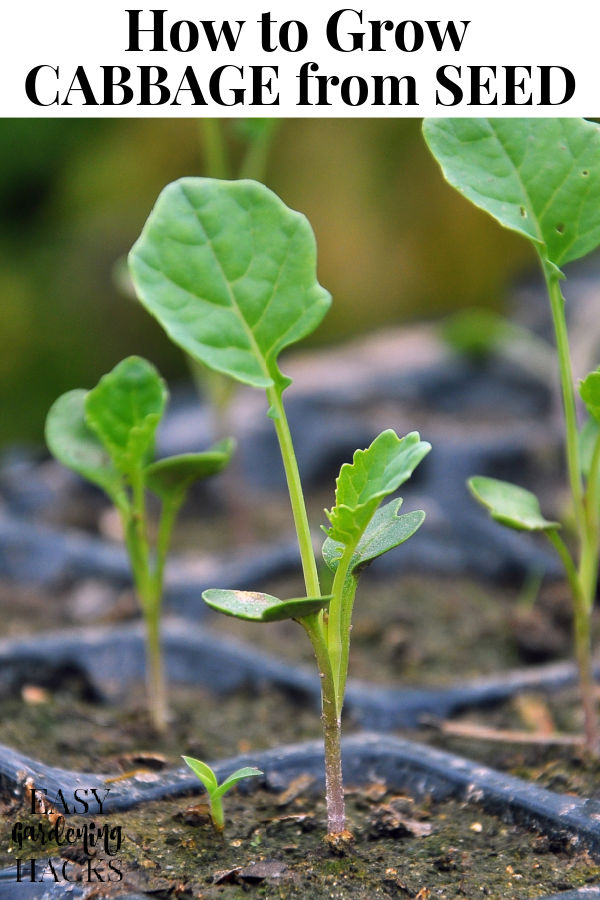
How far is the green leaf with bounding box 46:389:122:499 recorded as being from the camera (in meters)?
0.91

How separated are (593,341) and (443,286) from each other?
0.99m

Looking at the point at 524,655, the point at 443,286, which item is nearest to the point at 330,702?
the point at 524,655

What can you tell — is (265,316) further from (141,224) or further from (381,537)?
(141,224)

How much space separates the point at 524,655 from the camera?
126 cm

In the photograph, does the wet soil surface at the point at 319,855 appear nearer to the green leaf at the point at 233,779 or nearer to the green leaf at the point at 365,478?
the green leaf at the point at 233,779

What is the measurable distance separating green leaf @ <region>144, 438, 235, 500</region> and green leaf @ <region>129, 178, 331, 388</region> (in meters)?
0.19

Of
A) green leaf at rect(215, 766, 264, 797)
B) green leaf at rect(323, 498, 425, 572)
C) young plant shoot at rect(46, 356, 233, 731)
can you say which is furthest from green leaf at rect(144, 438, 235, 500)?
green leaf at rect(215, 766, 264, 797)

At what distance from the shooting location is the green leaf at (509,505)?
0.72m

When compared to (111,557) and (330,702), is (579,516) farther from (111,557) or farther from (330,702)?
(111,557)

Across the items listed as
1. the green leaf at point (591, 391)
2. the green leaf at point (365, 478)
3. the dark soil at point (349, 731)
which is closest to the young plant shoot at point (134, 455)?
the dark soil at point (349, 731)

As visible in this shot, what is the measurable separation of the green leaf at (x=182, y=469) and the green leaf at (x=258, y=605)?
233 millimetres

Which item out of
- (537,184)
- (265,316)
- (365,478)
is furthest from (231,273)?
(537,184)

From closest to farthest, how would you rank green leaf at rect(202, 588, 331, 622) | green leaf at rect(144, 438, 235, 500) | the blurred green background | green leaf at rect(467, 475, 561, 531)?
green leaf at rect(202, 588, 331, 622), green leaf at rect(467, 475, 561, 531), green leaf at rect(144, 438, 235, 500), the blurred green background

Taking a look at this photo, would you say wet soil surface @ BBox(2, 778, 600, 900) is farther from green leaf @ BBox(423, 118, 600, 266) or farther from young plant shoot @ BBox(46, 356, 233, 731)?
green leaf @ BBox(423, 118, 600, 266)
